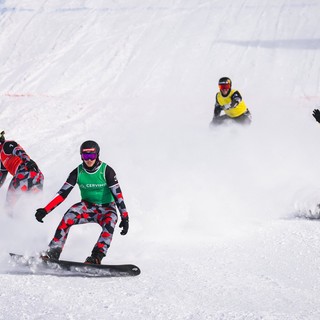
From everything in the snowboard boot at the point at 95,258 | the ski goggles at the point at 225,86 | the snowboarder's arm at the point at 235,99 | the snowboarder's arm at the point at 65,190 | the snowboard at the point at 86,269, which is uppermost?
the ski goggles at the point at 225,86

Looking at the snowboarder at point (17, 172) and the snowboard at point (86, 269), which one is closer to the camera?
the snowboard at point (86, 269)

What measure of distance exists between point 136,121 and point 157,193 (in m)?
4.99

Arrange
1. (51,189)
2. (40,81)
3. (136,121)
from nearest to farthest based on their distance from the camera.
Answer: (51,189) → (136,121) → (40,81)

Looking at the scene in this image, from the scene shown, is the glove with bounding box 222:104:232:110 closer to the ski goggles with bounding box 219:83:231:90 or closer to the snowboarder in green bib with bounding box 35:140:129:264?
the ski goggles with bounding box 219:83:231:90

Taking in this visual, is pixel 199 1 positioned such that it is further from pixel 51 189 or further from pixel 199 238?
pixel 199 238

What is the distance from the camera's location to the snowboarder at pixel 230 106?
941cm

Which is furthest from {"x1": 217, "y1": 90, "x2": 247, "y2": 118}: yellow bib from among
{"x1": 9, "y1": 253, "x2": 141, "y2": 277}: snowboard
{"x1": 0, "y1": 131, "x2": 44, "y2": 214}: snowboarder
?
{"x1": 9, "y1": 253, "x2": 141, "y2": 277}: snowboard

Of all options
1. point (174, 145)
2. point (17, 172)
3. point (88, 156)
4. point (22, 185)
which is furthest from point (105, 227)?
point (174, 145)

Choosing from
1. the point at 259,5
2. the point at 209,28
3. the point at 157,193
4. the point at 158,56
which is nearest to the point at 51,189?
the point at 157,193

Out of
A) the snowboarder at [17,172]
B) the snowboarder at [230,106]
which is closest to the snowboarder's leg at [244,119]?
the snowboarder at [230,106]

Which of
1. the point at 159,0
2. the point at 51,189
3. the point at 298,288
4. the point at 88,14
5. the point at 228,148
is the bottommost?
the point at 298,288

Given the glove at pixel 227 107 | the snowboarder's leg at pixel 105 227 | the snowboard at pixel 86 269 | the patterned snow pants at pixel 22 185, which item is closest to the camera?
the snowboard at pixel 86 269

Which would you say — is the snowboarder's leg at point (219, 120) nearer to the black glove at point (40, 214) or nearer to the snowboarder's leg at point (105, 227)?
the snowboarder's leg at point (105, 227)

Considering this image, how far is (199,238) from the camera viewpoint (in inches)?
242
